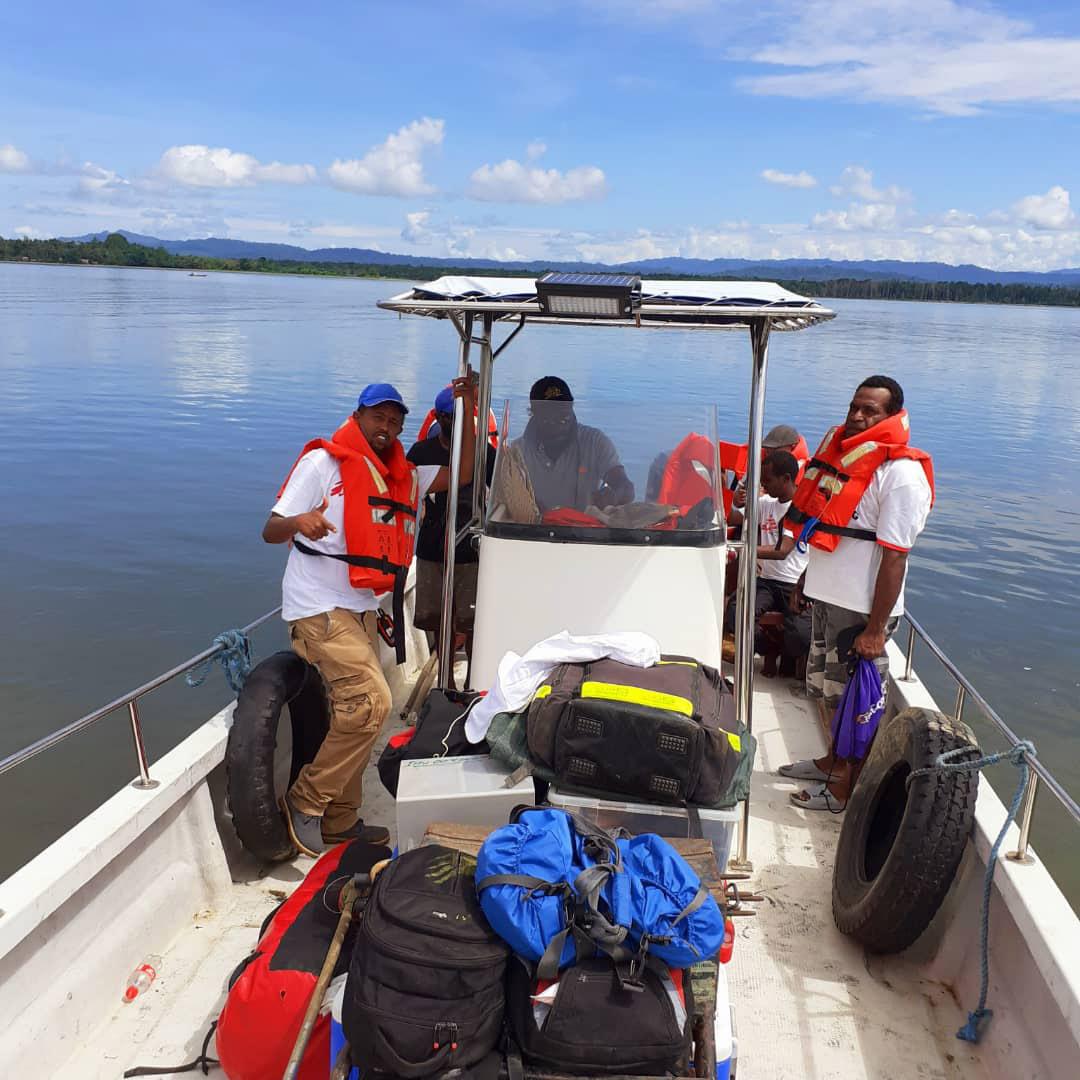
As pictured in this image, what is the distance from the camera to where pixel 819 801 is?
4.48 meters

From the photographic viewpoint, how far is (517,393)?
73.5 feet

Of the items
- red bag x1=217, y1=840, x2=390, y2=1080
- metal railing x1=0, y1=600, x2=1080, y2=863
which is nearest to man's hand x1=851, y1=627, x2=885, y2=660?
metal railing x1=0, y1=600, x2=1080, y2=863

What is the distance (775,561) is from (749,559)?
2.12 meters

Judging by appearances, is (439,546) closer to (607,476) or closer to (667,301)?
(607,476)

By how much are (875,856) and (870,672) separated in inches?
33.6

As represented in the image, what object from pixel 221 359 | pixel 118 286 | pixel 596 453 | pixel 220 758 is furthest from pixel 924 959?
pixel 118 286

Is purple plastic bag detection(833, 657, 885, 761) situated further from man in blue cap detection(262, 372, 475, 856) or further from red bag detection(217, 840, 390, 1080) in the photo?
red bag detection(217, 840, 390, 1080)

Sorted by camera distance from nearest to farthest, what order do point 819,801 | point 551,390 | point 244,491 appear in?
point 551,390 → point 819,801 → point 244,491

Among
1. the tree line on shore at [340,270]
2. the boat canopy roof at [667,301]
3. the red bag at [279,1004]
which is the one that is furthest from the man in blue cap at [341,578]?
the tree line on shore at [340,270]

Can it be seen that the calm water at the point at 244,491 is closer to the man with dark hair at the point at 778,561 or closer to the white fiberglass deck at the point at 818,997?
the man with dark hair at the point at 778,561

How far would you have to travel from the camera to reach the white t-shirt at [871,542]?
389 cm

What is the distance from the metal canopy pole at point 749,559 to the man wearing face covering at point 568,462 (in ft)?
1.61

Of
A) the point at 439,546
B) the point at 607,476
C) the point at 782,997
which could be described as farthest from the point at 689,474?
the point at 782,997

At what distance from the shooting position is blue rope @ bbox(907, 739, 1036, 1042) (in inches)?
116
